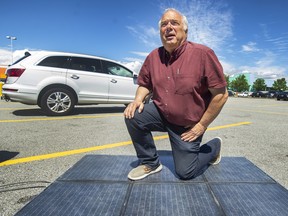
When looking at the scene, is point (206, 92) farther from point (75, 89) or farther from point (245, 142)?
point (75, 89)

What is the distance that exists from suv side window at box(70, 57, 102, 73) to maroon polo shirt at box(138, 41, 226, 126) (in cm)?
493

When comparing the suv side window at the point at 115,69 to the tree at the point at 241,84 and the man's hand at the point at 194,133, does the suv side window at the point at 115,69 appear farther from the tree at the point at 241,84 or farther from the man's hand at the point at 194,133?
the tree at the point at 241,84

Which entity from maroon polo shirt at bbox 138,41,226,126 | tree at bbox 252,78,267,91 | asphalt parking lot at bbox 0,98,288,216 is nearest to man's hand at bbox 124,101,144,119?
maroon polo shirt at bbox 138,41,226,126

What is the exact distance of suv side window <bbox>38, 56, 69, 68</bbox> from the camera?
645 cm

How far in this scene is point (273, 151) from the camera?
3.80 meters

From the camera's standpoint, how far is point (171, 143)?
2443 millimetres

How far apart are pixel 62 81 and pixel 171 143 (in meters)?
4.82

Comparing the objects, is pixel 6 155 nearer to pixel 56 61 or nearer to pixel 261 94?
pixel 56 61

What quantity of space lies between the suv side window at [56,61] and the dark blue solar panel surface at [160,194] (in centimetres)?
465

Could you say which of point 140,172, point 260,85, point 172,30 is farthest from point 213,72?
point 260,85

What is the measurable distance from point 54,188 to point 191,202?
1067 mm

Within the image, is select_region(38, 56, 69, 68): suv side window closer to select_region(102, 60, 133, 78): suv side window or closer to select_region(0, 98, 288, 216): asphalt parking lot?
select_region(102, 60, 133, 78): suv side window

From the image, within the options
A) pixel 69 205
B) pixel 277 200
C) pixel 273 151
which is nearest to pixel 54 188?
pixel 69 205

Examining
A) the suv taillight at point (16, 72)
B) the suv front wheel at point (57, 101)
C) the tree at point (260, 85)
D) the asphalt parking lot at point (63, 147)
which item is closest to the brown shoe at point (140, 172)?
the asphalt parking lot at point (63, 147)
